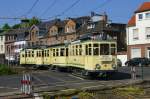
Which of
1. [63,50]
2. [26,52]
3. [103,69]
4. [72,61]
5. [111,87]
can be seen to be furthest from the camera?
[26,52]

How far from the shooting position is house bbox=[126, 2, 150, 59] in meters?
66.6

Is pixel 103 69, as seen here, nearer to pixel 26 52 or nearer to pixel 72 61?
pixel 72 61

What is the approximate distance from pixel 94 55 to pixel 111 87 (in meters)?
7.51

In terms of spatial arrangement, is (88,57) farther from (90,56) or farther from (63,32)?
(63,32)

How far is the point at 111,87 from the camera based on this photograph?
23438 millimetres

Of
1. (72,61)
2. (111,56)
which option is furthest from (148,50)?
(111,56)

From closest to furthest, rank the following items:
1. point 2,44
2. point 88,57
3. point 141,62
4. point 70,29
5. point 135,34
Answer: point 88,57, point 141,62, point 135,34, point 70,29, point 2,44

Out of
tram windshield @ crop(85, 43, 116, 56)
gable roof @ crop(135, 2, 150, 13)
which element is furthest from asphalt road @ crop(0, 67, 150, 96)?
gable roof @ crop(135, 2, 150, 13)

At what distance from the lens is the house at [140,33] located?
66625 mm

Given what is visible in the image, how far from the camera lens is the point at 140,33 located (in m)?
68.1

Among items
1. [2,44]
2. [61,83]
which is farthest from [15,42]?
[61,83]

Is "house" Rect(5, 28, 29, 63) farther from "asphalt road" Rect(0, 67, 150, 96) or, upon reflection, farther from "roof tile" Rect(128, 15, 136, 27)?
"asphalt road" Rect(0, 67, 150, 96)

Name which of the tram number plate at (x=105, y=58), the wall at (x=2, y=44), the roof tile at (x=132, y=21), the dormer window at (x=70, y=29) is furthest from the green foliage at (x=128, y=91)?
the wall at (x=2, y=44)

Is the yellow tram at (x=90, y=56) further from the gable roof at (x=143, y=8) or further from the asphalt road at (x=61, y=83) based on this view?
the gable roof at (x=143, y=8)
